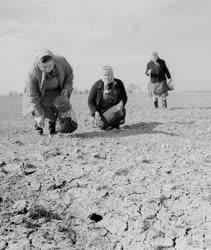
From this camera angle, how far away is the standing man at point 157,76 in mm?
10898

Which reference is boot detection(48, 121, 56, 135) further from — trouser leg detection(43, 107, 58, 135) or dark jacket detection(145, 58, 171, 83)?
dark jacket detection(145, 58, 171, 83)

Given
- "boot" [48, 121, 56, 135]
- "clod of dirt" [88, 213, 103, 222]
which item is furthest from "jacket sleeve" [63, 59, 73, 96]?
"clod of dirt" [88, 213, 103, 222]

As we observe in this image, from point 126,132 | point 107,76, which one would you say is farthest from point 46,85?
point 126,132

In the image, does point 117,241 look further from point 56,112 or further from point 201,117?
point 201,117

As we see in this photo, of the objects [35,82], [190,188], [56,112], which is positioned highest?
[35,82]

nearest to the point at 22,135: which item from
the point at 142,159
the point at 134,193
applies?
the point at 142,159

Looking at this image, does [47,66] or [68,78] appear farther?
[68,78]

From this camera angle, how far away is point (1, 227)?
12.8ft

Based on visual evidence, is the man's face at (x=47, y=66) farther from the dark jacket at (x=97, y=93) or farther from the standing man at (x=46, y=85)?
the dark jacket at (x=97, y=93)

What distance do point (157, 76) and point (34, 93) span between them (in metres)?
4.95

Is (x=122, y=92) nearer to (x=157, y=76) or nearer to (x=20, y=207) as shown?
(x=20, y=207)

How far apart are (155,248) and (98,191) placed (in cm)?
98

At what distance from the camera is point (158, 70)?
1092cm

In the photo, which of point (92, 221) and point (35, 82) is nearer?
point (92, 221)
